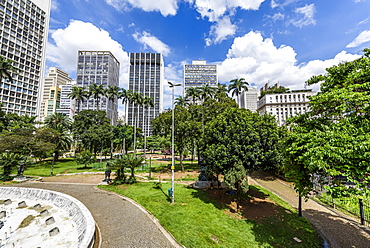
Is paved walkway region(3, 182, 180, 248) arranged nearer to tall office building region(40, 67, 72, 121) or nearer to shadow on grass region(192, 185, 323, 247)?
shadow on grass region(192, 185, 323, 247)

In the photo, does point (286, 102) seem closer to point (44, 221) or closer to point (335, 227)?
point (335, 227)

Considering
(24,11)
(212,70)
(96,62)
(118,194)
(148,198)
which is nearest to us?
(148,198)

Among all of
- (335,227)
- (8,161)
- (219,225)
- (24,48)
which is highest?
(24,48)

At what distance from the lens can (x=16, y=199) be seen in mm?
17625

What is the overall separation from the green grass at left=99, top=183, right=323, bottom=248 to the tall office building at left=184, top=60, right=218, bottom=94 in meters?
129

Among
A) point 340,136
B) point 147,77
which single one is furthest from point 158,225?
point 147,77

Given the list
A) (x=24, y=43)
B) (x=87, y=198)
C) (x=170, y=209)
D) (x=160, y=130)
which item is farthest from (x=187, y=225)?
(x=24, y=43)

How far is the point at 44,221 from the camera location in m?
12.4

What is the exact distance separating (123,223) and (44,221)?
6.96 metres

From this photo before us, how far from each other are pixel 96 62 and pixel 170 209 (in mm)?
143181

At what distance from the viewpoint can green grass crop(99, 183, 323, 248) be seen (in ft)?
28.9

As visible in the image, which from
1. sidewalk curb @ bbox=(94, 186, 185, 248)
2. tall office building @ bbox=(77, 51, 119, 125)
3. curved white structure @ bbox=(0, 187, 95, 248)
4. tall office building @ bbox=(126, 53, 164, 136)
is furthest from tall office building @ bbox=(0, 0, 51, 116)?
sidewalk curb @ bbox=(94, 186, 185, 248)

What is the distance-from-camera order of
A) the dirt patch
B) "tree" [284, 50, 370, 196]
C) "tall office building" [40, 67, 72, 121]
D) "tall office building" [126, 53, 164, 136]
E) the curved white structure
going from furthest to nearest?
"tall office building" [40, 67, 72, 121], "tall office building" [126, 53, 164, 136], the dirt patch, the curved white structure, "tree" [284, 50, 370, 196]

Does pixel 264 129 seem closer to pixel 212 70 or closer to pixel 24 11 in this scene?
pixel 24 11
